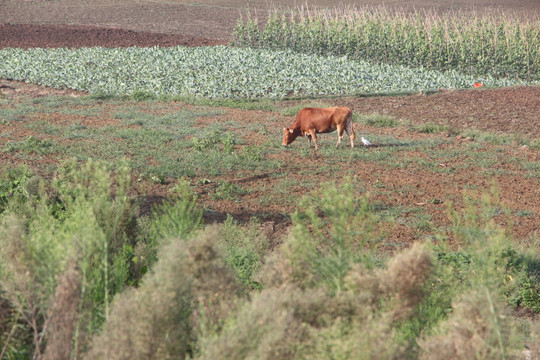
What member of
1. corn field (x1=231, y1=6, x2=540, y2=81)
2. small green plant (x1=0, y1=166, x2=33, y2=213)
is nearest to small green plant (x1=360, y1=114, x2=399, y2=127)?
small green plant (x1=0, y1=166, x2=33, y2=213)

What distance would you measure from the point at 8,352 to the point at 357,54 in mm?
26623

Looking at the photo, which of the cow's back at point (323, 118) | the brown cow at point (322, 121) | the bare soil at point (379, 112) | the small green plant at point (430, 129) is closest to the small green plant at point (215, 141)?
the bare soil at point (379, 112)

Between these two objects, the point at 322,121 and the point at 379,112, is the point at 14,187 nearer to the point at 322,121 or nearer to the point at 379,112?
the point at 322,121

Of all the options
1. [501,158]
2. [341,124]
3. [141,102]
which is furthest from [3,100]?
[501,158]

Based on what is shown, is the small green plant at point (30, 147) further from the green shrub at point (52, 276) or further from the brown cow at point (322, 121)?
the green shrub at point (52, 276)

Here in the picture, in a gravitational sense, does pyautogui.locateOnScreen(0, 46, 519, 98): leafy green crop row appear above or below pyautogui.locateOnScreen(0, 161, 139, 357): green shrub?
below

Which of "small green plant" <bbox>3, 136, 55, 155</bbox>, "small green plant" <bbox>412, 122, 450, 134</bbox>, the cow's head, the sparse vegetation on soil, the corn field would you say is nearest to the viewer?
the sparse vegetation on soil

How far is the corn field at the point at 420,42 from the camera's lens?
1068 inches

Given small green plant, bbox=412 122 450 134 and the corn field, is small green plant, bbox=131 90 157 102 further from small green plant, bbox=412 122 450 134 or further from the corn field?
the corn field

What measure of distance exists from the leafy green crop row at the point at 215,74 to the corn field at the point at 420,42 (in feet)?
5.32

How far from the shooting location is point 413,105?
797 inches

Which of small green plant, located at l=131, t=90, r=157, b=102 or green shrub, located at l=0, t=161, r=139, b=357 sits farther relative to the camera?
small green plant, located at l=131, t=90, r=157, b=102

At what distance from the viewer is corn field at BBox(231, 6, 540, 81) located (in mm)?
27125

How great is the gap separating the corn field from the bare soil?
4.19 meters
